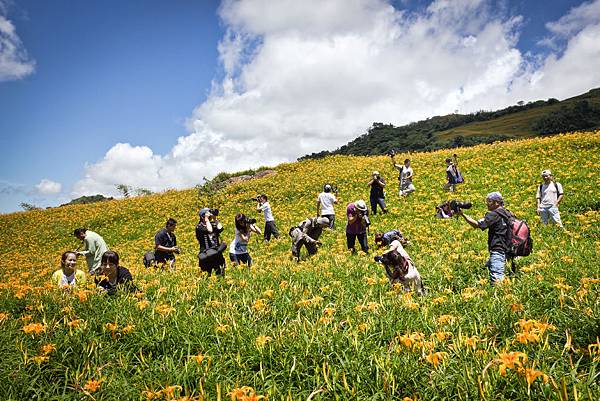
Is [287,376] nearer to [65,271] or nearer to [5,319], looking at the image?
[5,319]

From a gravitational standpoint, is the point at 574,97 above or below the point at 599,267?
above

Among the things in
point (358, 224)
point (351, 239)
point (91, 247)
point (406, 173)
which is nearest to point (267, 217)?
point (351, 239)

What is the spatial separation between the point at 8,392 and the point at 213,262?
428 cm

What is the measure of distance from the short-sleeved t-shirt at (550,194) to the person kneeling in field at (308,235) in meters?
5.81

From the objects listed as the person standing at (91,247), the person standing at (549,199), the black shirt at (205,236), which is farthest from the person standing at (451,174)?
the person standing at (91,247)

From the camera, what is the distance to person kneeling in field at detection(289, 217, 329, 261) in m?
8.49

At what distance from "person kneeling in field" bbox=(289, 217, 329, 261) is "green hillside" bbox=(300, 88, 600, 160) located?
39236mm

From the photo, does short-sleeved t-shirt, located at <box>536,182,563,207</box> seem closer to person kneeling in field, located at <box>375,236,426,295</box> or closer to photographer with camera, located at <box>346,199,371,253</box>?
photographer with camera, located at <box>346,199,371,253</box>

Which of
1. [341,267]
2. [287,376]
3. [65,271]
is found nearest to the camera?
[287,376]

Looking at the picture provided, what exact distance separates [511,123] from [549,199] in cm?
8576

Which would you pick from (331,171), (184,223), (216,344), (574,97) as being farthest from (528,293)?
(574,97)

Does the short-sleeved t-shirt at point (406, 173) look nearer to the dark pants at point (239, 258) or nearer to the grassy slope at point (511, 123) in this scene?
the dark pants at point (239, 258)

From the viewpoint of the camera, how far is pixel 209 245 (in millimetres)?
7254

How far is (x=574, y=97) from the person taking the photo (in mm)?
90562
